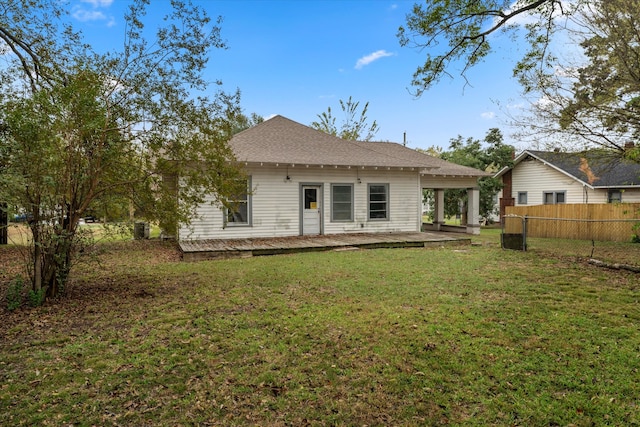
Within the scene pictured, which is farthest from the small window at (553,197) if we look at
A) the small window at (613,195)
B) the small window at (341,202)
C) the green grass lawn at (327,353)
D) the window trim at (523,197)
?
the green grass lawn at (327,353)

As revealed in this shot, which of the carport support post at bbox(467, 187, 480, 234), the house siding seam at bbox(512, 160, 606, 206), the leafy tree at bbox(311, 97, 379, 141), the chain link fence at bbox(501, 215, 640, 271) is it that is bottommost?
the chain link fence at bbox(501, 215, 640, 271)

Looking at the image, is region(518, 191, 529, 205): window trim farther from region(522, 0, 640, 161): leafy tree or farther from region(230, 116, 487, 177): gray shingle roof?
region(522, 0, 640, 161): leafy tree

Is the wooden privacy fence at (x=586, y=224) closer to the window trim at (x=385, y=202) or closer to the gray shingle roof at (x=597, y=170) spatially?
the gray shingle roof at (x=597, y=170)

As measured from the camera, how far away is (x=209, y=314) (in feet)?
16.9

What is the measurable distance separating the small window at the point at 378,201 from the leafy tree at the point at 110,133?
7789 mm

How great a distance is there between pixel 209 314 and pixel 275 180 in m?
8.11

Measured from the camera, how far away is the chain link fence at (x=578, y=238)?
10680 mm

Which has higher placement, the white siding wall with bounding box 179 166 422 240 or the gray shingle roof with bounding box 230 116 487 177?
the gray shingle roof with bounding box 230 116 487 177

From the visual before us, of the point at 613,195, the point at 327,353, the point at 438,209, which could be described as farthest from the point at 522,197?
the point at 327,353

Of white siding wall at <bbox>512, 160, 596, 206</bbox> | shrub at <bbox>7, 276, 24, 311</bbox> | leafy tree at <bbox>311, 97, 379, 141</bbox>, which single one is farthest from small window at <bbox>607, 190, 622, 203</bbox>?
shrub at <bbox>7, 276, 24, 311</bbox>

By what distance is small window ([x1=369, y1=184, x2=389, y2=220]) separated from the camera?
14.2 meters

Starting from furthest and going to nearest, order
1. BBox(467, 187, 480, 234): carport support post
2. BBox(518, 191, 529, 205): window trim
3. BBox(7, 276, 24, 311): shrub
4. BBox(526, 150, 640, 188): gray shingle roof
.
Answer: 1. BBox(518, 191, 529, 205): window trim
2. BBox(467, 187, 480, 234): carport support post
3. BBox(526, 150, 640, 188): gray shingle roof
4. BBox(7, 276, 24, 311): shrub

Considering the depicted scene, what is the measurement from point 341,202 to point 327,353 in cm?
1018

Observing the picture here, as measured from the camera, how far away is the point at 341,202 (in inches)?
545
